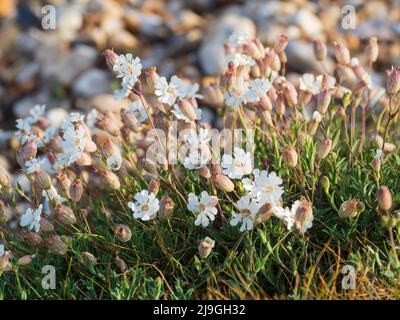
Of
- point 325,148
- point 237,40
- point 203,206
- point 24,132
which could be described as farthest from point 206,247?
point 24,132

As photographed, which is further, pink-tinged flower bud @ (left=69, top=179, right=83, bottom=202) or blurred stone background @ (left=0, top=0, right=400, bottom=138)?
blurred stone background @ (left=0, top=0, right=400, bottom=138)

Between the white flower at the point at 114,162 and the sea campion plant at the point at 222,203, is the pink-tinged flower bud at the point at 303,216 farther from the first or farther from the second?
the white flower at the point at 114,162

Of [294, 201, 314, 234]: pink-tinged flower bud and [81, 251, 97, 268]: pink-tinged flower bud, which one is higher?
[294, 201, 314, 234]: pink-tinged flower bud

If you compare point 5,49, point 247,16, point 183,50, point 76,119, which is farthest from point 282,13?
point 76,119

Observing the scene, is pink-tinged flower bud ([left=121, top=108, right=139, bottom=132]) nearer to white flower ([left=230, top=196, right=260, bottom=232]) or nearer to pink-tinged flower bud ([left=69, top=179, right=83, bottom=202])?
pink-tinged flower bud ([left=69, top=179, right=83, bottom=202])

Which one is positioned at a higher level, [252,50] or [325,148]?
[252,50]

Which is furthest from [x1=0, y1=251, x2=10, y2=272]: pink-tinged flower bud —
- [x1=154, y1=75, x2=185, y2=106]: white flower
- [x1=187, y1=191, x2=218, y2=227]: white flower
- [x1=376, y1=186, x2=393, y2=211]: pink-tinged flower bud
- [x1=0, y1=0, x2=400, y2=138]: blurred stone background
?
[x1=0, y1=0, x2=400, y2=138]: blurred stone background

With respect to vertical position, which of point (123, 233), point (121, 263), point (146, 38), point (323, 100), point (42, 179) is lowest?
point (121, 263)

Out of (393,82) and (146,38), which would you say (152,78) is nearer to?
(393,82)
